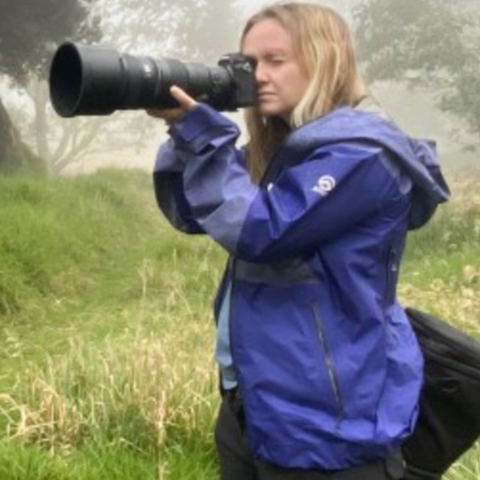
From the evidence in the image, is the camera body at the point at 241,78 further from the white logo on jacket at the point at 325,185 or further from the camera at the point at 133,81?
the white logo on jacket at the point at 325,185

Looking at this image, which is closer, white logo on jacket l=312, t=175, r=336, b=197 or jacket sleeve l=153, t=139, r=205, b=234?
white logo on jacket l=312, t=175, r=336, b=197

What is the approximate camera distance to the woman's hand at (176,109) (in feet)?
6.33

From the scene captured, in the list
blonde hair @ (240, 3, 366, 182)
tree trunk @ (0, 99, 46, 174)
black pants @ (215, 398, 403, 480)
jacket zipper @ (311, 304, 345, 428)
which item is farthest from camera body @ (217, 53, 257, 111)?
tree trunk @ (0, 99, 46, 174)

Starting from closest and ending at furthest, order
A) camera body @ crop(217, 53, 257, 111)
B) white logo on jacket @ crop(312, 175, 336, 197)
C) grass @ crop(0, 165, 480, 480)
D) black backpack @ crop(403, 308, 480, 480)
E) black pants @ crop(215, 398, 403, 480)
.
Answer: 1. white logo on jacket @ crop(312, 175, 336, 197)
2. black pants @ crop(215, 398, 403, 480)
3. camera body @ crop(217, 53, 257, 111)
4. black backpack @ crop(403, 308, 480, 480)
5. grass @ crop(0, 165, 480, 480)

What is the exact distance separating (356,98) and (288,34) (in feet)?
0.77

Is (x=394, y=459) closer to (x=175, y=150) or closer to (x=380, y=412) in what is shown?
(x=380, y=412)

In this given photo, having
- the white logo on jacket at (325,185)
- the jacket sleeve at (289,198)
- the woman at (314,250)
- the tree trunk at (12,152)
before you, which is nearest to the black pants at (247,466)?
the woman at (314,250)

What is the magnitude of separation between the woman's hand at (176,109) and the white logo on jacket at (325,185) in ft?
1.21

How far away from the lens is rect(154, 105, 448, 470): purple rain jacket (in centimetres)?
183

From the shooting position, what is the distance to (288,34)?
6.57 feet

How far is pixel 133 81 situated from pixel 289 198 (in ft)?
1.53

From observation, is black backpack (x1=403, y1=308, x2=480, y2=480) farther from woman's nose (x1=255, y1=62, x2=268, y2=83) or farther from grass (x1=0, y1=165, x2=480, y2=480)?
grass (x1=0, y1=165, x2=480, y2=480)

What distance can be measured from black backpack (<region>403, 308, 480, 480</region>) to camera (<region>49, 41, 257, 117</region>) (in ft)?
2.87

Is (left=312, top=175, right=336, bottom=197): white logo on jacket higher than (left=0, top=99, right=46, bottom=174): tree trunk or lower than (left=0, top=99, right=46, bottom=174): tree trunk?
higher
